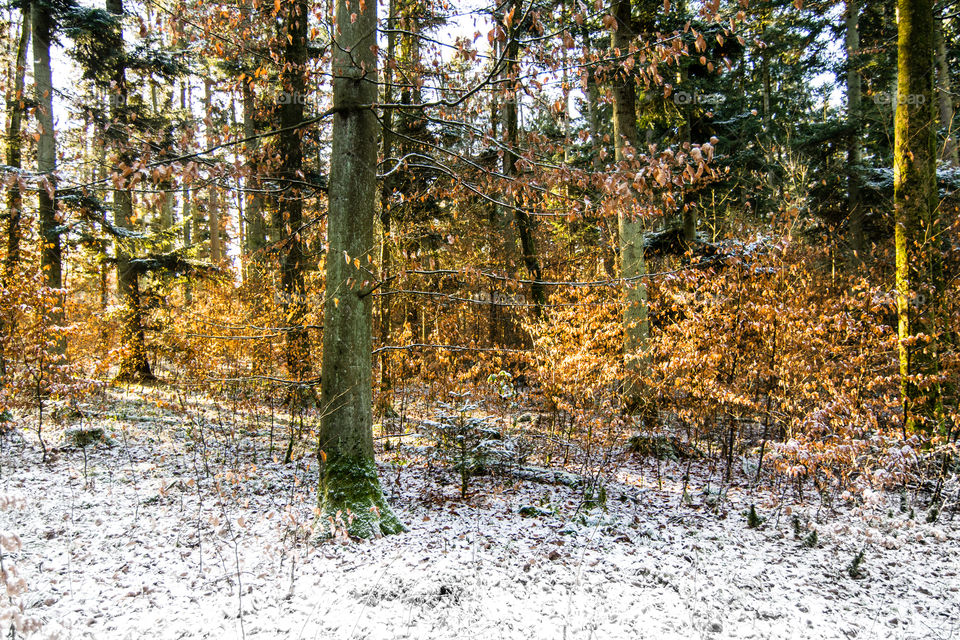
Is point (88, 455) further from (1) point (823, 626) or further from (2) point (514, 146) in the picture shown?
(1) point (823, 626)

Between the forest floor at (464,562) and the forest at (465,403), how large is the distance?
33mm

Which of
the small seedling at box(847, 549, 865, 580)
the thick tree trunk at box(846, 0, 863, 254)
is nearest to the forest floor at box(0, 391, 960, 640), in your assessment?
the small seedling at box(847, 549, 865, 580)

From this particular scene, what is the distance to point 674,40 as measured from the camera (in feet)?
9.98

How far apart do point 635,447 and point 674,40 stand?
5872 mm

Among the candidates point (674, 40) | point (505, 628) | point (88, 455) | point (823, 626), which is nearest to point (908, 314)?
point (823, 626)

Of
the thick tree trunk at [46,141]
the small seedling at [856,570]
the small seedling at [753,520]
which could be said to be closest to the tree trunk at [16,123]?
the thick tree trunk at [46,141]

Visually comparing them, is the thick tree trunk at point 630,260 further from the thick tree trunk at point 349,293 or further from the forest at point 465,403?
the thick tree trunk at point 349,293

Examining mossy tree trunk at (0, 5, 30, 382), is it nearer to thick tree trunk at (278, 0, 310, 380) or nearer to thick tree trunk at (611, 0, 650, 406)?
thick tree trunk at (278, 0, 310, 380)

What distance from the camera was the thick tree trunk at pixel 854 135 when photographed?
41.6 feet

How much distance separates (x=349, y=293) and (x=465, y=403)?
208 centimetres

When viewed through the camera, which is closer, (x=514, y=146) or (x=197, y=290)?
(x=514, y=146)

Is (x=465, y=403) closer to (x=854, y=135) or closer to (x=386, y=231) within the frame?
(x=386, y=231)

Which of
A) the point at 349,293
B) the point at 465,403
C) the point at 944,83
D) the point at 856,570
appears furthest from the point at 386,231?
the point at 944,83

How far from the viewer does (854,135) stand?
13.4 m
